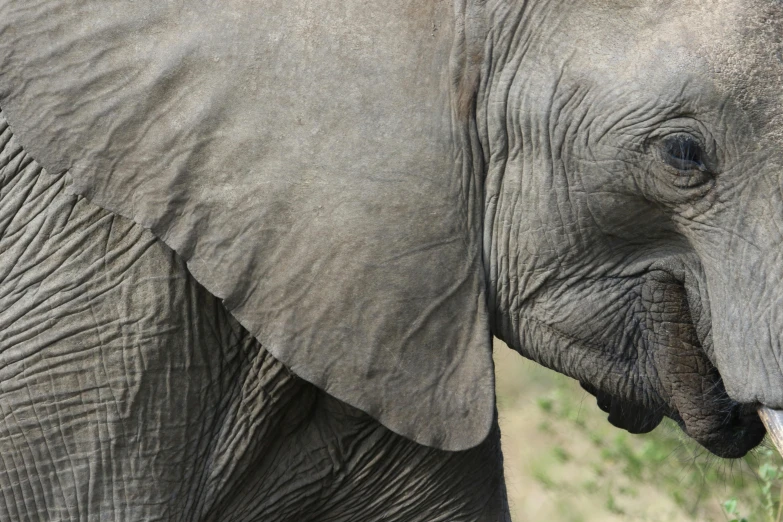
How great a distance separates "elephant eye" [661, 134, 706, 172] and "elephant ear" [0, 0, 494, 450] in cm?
39

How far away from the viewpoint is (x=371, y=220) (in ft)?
8.50

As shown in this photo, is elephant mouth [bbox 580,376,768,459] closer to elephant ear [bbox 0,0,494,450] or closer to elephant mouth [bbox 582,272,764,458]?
elephant mouth [bbox 582,272,764,458]

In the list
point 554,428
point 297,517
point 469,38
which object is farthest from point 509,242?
point 554,428

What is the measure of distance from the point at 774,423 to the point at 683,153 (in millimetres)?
528

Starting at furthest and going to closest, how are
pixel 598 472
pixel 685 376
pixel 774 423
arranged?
pixel 598 472
pixel 685 376
pixel 774 423

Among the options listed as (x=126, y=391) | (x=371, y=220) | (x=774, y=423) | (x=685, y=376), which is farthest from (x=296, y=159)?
(x=774, y=423)

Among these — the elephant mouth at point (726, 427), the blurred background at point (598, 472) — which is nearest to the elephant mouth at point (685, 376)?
the elephant mouth at point (726, 427)

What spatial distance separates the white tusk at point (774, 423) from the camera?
2449mm

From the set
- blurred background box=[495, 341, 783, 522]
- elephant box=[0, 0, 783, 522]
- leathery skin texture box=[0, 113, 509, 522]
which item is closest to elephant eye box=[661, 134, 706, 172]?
elephant box=[0, 0, 783, 522]

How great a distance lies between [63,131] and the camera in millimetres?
2633

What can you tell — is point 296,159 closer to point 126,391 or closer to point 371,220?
point 371,220

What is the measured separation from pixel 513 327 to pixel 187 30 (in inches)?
35.3

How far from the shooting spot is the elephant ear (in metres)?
2.59

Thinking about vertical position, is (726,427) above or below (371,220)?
below
